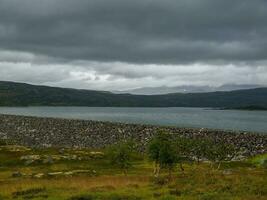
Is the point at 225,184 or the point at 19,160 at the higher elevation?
the point at 225,184

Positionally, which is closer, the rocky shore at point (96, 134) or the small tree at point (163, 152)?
the small tree at point (163, 152)

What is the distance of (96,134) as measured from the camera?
153m

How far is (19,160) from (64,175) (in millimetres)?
34147

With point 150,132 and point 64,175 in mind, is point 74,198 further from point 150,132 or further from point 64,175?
point 150,132

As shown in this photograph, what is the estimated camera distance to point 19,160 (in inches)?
3533

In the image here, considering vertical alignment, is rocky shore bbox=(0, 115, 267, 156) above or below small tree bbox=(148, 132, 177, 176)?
below

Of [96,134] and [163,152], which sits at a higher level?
[163,152]

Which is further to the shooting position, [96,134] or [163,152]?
[96,134]

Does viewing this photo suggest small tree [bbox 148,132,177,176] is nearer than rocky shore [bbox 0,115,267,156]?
Yes

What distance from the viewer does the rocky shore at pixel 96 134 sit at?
125 metres

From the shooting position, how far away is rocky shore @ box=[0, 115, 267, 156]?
125 meters

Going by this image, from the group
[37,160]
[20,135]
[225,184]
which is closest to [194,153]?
[37,160]

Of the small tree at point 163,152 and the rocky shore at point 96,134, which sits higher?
the small tree at point 163,152

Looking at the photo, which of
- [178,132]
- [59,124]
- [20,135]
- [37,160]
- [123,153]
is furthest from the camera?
[59,124]
